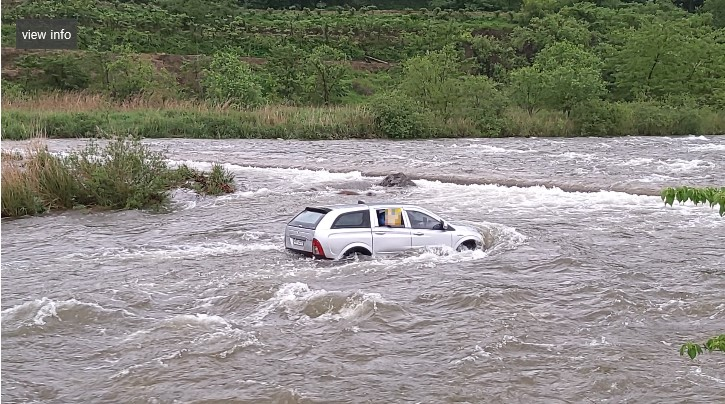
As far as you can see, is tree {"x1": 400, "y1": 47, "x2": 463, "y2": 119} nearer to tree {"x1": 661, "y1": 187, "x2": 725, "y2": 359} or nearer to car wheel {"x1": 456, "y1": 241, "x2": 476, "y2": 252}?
car wheel {"x1": 456, "y1": 241, "x2": 476, "y2": 252}

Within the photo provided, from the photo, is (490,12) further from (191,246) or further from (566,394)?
(566,394)

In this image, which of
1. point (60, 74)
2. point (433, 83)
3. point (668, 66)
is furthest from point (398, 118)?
point (60, 74)

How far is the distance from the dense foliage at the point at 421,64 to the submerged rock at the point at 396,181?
16.6m

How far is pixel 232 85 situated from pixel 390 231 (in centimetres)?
3679

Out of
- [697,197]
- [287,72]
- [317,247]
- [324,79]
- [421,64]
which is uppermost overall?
[421,64]

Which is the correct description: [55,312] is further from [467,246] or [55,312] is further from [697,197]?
[697,197]

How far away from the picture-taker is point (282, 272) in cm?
1528

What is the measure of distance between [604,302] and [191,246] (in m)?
8.92

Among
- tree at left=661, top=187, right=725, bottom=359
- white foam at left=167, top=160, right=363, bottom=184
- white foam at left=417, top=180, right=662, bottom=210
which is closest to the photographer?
tree at left=661, top=187, right=725, bottom=359

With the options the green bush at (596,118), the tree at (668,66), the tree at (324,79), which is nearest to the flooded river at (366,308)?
the green bush at (596,118)

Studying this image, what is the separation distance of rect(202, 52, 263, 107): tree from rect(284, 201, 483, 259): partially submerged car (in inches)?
1343

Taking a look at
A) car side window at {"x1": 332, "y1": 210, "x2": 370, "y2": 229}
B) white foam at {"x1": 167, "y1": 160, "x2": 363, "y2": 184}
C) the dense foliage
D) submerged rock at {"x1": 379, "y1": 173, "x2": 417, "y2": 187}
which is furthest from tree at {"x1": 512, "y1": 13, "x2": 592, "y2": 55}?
car side window at {"x1": 332, "y1": 210, "x2": 370, "y2": 229}

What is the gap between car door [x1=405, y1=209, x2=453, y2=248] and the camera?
54.1 feet

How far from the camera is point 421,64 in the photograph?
48.8m
